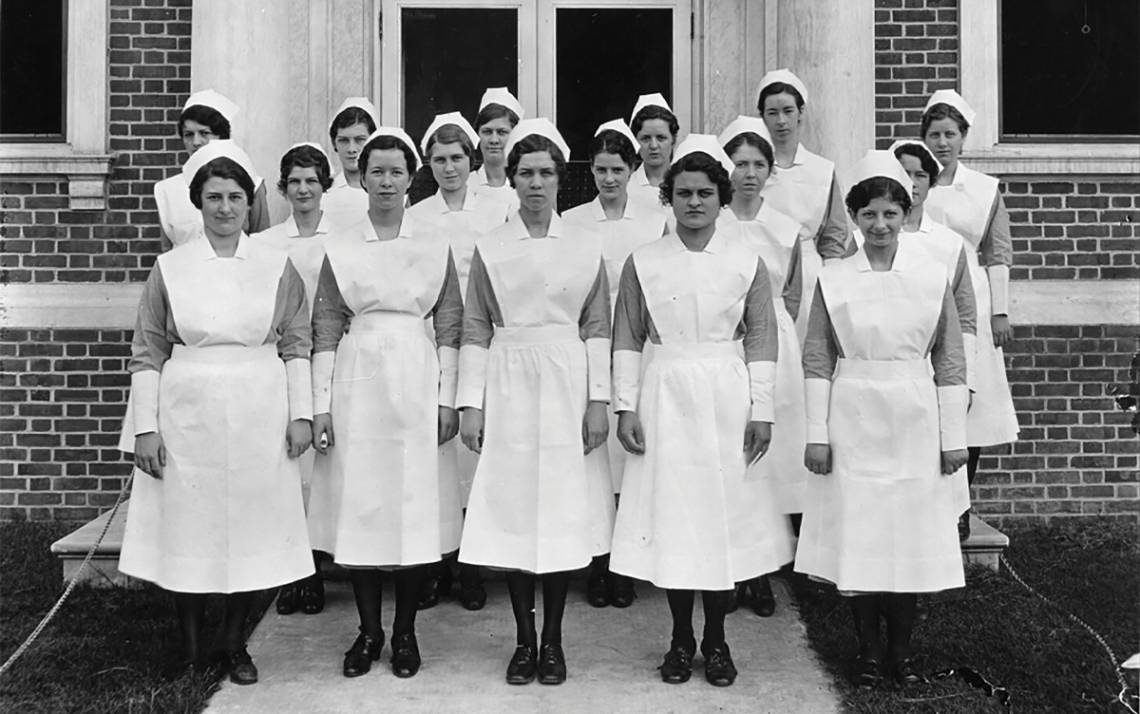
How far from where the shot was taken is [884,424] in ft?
13.8

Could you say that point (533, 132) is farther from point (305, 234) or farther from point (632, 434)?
point (305, 234)

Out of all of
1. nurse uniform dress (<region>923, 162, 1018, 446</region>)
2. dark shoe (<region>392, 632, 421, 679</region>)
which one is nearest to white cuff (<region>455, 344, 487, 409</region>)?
dark shoe (<region>392, 632, 421, 679</region>)

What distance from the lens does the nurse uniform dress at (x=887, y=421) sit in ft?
13.7

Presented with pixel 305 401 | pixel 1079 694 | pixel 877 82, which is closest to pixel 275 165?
pixel 305 401

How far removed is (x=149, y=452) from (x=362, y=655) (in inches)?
43.4

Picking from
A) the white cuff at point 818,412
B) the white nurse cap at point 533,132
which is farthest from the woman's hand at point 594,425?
the white nurse cap at point 533,132

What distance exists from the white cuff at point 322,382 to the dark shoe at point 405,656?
0.92 metres

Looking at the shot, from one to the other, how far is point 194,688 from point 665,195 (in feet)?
8.31

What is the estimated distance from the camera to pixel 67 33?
6746 mm

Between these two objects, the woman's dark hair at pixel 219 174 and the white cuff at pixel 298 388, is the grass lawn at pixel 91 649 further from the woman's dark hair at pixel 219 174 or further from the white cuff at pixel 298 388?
the woman's dark hair at pixel 219 174

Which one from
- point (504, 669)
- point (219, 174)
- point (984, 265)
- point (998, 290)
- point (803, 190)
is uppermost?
point (803, 190)

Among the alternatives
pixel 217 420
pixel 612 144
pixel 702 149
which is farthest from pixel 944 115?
pixel 217 420

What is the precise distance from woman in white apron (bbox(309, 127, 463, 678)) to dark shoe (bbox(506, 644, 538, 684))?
0.38 m

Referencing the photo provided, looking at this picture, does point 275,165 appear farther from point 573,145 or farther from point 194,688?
point 194,688
